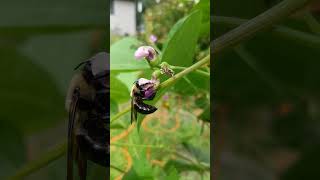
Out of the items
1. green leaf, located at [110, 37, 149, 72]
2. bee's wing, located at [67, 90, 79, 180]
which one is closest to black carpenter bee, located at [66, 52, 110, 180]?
bee's wing, located at [67, 90, 79, 180]

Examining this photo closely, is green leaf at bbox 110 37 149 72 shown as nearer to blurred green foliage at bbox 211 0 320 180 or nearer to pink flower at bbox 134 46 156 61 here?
pink flower at bbox 134 46 156 61

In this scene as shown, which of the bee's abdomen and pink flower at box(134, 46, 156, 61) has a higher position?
pink flower at box(134, 46, 156, 61)

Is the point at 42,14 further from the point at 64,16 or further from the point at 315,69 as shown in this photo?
the point at 315,69

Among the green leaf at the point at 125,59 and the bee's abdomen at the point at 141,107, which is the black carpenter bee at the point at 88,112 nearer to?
the bee's abdomen at the point at 141,107

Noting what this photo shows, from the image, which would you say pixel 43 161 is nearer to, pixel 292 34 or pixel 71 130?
pixel 71 130

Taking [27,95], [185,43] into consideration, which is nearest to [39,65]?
[27,95]

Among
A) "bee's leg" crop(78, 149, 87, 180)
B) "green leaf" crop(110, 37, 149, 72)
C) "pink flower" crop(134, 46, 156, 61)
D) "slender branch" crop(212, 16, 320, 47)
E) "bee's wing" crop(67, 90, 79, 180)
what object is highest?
"slender branch" crop(212, 16, 320, 47)
